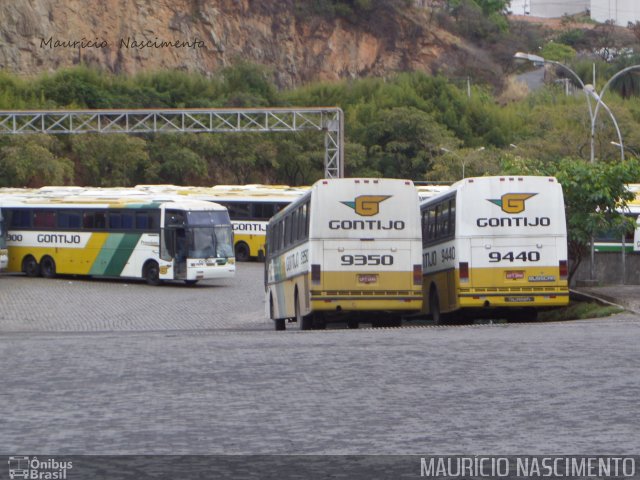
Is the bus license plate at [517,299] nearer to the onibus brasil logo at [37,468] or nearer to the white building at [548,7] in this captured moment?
the onibus brasil logo at [37,468]

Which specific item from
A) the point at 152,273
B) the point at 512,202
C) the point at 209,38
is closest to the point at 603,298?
the point at 512,202

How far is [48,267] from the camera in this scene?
1874 inches

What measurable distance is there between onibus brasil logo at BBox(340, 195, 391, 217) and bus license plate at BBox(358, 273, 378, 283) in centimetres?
114

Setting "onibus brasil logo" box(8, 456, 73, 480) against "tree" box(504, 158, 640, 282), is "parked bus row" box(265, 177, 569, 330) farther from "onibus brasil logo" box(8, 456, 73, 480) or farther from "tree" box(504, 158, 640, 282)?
"onibus brasil logo" box(8, 456, 73, 480)

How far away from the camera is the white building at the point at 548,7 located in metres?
178

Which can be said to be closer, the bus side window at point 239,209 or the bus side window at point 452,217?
the bus side window at point 452,217

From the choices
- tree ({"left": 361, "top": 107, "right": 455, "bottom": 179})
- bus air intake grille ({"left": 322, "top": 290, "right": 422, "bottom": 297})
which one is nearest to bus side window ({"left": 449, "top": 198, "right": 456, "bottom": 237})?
bus air intake grille ({"left": 322, "top": 290, "right": 422, "bottom": 297})

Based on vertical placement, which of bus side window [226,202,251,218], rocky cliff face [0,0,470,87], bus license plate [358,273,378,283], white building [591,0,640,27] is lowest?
bus license plate [358,273,378,283]

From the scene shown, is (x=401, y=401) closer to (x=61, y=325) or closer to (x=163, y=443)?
(x=163, y=443)

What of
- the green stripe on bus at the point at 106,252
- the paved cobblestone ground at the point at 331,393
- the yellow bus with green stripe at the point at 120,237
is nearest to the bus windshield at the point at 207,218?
the yellow bus with green stripe at the point at 120,237

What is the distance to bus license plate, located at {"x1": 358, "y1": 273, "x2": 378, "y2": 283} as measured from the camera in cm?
2489

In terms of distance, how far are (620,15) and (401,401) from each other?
170 m

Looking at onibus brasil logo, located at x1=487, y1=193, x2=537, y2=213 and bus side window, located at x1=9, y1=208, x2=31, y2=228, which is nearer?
onibus brasil logo, located at x1=487, y1=193, x2=537, y2=213

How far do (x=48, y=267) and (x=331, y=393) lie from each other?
36.6m
